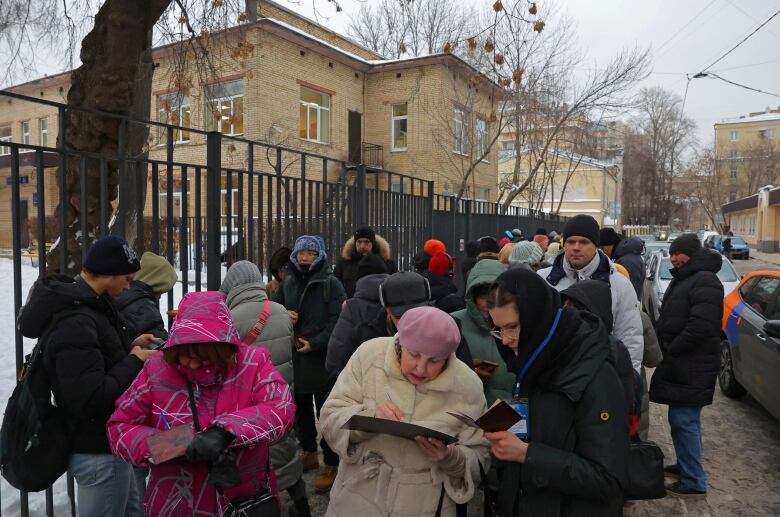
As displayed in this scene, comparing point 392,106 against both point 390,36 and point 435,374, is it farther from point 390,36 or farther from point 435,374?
point 435,374

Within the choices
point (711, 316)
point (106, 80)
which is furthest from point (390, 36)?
point (711, 316)

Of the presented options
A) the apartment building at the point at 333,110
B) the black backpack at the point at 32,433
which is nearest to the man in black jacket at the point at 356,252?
the black backpack at the point at 32,433

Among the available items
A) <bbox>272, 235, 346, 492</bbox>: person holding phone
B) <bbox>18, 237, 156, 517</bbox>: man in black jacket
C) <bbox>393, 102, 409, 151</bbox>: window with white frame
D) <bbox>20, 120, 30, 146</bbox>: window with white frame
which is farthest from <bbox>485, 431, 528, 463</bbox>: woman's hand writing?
<bbox>20, 120, 30, 146</bbox>: window with white frame

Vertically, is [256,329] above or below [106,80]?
below

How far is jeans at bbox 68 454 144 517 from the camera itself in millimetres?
2592

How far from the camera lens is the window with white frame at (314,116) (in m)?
20.8

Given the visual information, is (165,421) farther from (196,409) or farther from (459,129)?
(459,129)

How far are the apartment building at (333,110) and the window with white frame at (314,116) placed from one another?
0.13ft

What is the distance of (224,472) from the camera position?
208 cm

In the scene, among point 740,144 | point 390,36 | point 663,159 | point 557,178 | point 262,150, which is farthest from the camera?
point 740,144

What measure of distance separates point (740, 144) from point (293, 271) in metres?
87.3

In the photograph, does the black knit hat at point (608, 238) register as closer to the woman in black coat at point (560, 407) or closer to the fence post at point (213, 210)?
the fence post at point (213, 210)

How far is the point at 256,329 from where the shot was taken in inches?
143

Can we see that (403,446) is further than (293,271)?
No
